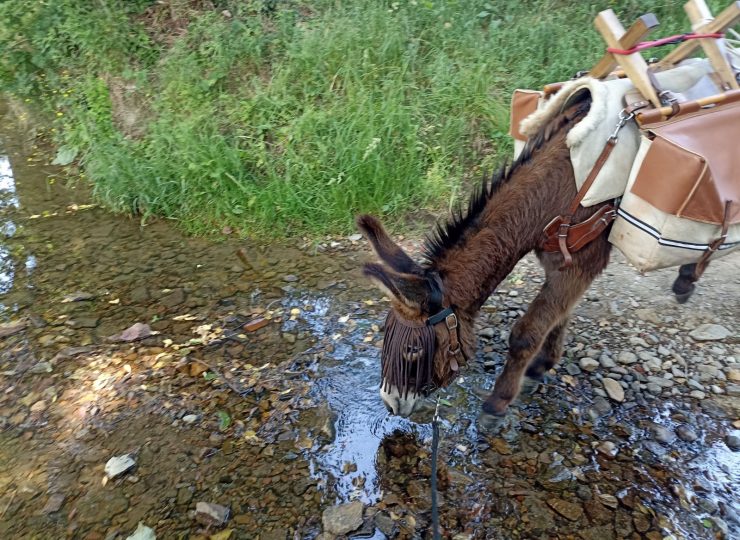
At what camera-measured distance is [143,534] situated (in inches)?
104

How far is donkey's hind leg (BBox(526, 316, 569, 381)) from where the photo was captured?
331 cm

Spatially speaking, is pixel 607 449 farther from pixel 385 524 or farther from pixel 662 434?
pixel 385 524

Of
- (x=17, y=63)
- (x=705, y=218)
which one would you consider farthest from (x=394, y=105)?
(x=17, y=63)

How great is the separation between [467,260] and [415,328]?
429 mm

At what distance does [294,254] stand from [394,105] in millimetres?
1964

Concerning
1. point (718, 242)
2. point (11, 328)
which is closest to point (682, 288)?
point (718, 242)

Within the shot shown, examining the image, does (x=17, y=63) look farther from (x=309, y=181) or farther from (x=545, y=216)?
(x=545, y=216)

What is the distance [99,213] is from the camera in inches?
220

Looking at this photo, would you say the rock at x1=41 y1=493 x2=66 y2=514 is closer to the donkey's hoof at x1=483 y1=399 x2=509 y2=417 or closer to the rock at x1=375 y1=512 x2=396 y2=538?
the rock at x1=375 y1=512 x2=396 y2=538

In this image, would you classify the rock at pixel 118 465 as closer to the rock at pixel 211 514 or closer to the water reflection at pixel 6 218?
the rock at pixel 211 514

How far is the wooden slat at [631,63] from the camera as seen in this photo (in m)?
2.47

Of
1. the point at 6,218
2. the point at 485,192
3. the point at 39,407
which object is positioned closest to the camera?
the point at 485,192

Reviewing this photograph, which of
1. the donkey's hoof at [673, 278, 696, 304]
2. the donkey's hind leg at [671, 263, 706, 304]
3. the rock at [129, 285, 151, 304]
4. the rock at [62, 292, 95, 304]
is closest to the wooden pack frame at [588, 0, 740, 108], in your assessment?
the donkey's hind leg at [671, 263, 706, 304]

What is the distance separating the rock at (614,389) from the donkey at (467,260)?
104cm
